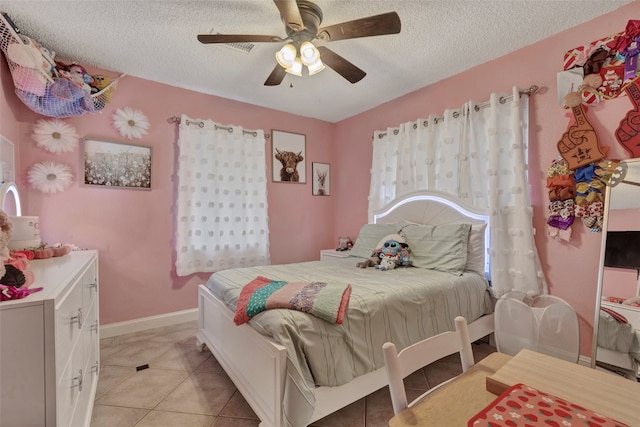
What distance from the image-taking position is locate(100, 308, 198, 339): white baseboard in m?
2.73

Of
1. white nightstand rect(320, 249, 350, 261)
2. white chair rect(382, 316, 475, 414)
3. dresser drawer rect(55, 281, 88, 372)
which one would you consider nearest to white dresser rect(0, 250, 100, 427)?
dresser drawer rect(55, 281, 88, 372)

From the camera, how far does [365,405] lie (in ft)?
5.79

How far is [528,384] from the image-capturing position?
810mm

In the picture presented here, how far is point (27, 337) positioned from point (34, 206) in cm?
225

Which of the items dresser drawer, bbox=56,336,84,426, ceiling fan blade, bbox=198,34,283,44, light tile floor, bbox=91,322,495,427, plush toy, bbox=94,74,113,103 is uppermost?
plush toy, bbox=94,74,113,103

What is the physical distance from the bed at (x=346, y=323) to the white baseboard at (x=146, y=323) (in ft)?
2.59

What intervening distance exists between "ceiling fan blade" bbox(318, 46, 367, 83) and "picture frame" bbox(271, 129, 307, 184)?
1.75m

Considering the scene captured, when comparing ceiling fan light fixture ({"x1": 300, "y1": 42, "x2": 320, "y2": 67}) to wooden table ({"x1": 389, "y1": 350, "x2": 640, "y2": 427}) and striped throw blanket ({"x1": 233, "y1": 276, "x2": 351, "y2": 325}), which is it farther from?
wooden table ({"x1": 389, "y1": 350, "x2": 640, "y2": 427})

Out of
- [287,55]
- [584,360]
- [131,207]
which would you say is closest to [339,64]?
[287,55]

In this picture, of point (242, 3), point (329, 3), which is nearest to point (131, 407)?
point (242, 3)

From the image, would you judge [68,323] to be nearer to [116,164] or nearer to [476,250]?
[116,164]

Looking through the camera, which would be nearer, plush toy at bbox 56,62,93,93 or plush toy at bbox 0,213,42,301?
plush toy at bbox 0,213,42,301

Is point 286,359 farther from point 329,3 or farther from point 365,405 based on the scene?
point 329,3

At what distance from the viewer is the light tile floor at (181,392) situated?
5.38 ft
